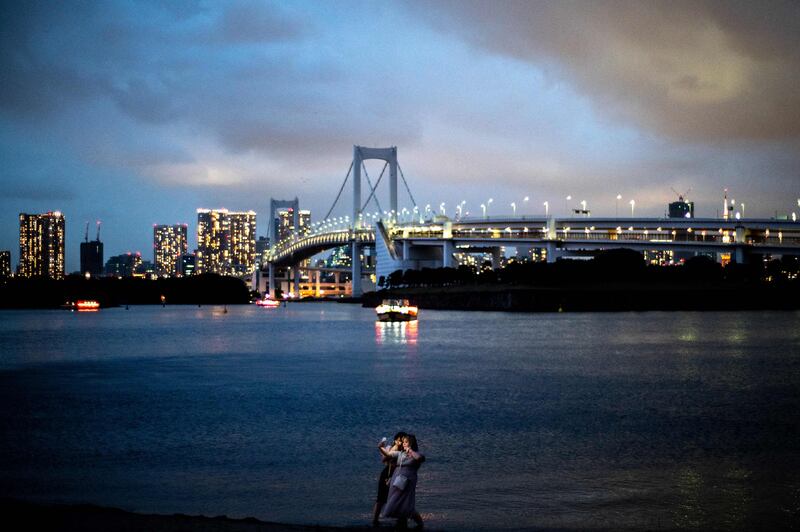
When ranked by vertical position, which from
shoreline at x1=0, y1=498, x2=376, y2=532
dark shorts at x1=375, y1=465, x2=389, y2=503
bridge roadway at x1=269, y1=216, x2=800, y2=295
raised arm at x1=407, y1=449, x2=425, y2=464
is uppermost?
bridge roadway at x1=269, y1=216, x2=800, y2=295

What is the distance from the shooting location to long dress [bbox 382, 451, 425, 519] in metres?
8.55

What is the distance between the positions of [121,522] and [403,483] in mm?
2606

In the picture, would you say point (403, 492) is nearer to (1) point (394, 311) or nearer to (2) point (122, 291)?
(1) point (394, 311)

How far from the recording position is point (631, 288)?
262ft

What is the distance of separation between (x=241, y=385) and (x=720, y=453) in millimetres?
13647

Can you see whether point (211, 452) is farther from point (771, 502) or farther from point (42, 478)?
point (771, 502)

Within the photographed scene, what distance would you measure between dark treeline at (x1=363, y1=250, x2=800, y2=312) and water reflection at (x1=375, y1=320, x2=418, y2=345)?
20.5m

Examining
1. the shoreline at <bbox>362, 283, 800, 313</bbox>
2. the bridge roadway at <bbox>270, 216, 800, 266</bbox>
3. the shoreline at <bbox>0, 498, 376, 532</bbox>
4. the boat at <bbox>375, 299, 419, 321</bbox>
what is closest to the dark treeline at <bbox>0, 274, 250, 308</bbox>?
the bridge roadway at <bbox>270, 216, 800, 266</bbox>

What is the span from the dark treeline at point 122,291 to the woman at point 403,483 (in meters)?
113

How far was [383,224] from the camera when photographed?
106 meters

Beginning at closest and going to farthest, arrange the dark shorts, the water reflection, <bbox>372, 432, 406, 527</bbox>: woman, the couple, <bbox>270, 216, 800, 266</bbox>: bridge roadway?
the couple, <bbox>372, 432, 406, 527</bbox>: woman, the dark shorts, the water reflection, <bbox>270, 216, 800, 266</bbox>: bridge roadway

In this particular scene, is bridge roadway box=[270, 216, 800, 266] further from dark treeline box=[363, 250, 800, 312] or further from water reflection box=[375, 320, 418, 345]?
water reflection box=[375, 320, 418, 345]

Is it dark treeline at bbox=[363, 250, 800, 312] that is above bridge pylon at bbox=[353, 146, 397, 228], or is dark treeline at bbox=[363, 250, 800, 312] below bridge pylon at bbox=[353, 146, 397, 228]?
below

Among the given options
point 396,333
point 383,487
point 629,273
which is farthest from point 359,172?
point 383,487
